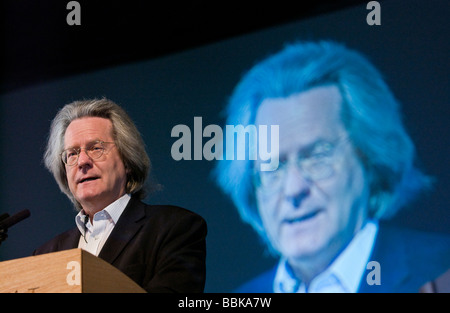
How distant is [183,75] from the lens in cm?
398

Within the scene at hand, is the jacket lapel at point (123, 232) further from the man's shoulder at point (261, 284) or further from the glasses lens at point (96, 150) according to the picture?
the man's shoulder at point (261, 284)

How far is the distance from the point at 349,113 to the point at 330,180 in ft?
1.24

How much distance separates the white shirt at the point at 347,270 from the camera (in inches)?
128

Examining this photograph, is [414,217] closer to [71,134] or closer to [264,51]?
[264,51]

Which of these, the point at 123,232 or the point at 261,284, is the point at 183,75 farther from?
the point at 123,232

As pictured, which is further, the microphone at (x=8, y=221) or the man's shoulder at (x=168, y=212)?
the man's shoulder at (x=168, y=212)

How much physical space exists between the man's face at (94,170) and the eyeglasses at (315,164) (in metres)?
0.94

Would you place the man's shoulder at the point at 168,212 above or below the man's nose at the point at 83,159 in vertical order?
below

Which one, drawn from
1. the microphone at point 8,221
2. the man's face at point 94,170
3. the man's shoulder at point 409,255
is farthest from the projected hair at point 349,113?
the microphone at point 8,221

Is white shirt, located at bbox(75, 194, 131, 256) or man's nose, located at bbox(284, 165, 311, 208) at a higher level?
man's nose, located at bbox(284, 165, 311, 208)

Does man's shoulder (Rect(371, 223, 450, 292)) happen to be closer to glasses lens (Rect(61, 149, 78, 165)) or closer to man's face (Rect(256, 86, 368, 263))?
man's face (Rect(256, 86, 368, 263))

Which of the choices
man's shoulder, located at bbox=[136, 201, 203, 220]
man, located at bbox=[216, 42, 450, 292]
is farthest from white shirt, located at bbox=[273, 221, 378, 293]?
man's shoulder, located at bbox=[136, 201, 203, 220]

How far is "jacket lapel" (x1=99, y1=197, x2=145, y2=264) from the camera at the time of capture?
101 inches
